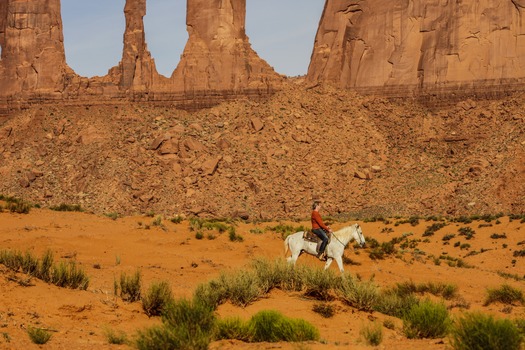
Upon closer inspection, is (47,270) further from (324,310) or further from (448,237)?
(448,237)

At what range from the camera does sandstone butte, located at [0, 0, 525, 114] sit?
Result: 70500 millimetres

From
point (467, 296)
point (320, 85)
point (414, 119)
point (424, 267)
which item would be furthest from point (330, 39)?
point (467, 296)

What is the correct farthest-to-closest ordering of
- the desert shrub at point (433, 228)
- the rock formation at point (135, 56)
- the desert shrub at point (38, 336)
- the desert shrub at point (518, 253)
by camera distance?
the rock formation at point (135, 56), the desert shrub at point (433, 228), the desert shrub at point (518, 253), the desert shrub at point (38, 336)

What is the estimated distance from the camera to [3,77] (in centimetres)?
7762

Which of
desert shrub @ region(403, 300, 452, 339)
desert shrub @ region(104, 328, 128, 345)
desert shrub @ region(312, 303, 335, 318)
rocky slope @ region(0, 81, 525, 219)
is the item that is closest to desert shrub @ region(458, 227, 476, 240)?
rocky slope @ region(0, 81, 525, 219)

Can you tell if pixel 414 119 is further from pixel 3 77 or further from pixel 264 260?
pixel 264 260

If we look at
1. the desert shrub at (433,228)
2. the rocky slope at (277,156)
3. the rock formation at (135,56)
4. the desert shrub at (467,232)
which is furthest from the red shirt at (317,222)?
the rock formation at (135,56)

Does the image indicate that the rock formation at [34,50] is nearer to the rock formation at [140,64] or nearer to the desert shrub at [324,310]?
the rock formation at [140,64]

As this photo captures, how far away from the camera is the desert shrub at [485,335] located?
1329cm

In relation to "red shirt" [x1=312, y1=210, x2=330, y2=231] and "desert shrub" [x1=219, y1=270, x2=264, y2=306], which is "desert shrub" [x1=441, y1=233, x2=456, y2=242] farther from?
"desert shrub" [x1=219, y1=270, x2=264, y2=306]

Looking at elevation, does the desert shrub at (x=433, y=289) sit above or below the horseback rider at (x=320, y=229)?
below

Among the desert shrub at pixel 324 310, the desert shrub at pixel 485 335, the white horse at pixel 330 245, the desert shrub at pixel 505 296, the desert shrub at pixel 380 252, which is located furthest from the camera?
the desert shrub at pixel 380 252

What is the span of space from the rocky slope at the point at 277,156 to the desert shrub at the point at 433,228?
7.76 m

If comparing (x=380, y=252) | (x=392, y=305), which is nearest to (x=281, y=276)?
(x=392, y=305)
